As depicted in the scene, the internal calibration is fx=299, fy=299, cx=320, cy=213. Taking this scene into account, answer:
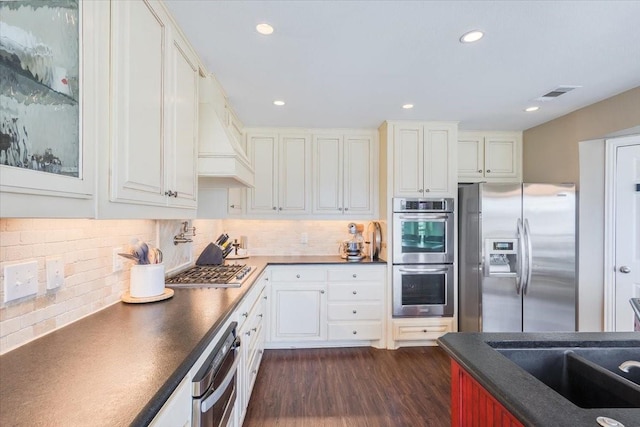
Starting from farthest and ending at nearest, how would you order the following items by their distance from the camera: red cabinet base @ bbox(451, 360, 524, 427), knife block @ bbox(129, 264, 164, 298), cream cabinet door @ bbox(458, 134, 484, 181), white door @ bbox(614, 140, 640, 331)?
cream cabinet door @ bbox(458, 134, 484, 181) → white door @ bbox(614, 140, 640, 331) → knife block @ bbox(129, 264, 164, 298) → red cabinet base @ bbox(451, 360, 524, 427)

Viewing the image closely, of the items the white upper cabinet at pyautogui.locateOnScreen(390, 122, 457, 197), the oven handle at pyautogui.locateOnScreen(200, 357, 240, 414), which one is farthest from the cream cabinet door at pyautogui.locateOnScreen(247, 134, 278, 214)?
the oven handle at pyautogui.locateOnScreen(200, 357, 240, 414)

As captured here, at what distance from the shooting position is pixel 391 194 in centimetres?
317

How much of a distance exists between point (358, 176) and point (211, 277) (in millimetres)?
2001

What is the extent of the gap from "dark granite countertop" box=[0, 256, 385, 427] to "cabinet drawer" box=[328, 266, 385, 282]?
5.91 feet

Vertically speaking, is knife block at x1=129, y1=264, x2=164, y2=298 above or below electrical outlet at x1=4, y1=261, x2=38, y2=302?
below

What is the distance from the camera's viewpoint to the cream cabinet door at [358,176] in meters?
3.45

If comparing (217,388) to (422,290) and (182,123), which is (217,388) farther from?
(422,290)

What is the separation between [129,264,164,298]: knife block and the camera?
62.7 inches

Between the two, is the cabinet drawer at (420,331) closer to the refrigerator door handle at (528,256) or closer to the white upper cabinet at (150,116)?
the refrigerator door handle at (528,256)

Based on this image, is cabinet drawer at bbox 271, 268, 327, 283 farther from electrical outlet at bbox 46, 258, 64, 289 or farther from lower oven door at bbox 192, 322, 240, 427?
Result: electrical outlet at bbox 46, 258, 64, 289

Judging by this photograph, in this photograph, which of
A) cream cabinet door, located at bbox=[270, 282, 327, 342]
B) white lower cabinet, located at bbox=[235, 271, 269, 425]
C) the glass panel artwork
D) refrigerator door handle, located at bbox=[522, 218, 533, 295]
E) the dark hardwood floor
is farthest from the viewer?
cream cabinet door, located at bbox=[270, 282, 327, 342]

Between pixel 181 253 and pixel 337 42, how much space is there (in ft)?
6.50

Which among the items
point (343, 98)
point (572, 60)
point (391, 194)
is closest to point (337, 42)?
point (343, 98)

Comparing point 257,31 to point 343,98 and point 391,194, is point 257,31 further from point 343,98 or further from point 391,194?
point 391,194
